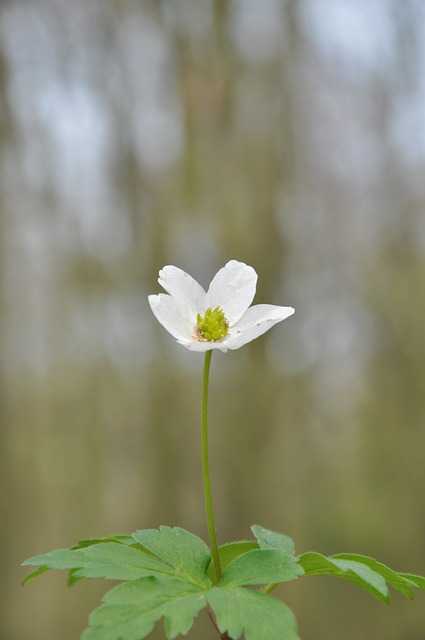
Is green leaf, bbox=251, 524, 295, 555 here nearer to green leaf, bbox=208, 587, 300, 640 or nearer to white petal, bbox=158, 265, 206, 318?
green leaf, bbox=208, 587, 300, 640

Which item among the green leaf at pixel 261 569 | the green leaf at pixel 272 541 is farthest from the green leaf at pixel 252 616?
the green leaf at pixel 272 541

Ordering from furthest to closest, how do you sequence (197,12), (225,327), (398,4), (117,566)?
(197,12) → (398,4) → (225,327) → (117,566)

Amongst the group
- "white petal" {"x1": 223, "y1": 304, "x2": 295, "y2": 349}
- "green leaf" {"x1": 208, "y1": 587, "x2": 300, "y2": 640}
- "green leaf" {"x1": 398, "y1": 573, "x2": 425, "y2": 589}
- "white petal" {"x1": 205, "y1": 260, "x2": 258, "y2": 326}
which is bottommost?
"green leaf" {"x1": 398, "y1": 573, "x2": 425, "y2": 589}

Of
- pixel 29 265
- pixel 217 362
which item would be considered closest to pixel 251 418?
pixel 217 362

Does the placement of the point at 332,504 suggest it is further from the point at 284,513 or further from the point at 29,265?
the point at 29,265

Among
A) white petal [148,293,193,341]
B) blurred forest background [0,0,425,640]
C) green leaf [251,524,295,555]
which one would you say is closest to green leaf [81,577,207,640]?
green leaf [251,524,295,555]

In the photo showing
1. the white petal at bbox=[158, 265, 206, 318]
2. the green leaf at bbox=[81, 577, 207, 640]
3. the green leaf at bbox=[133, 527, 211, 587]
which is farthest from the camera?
the white petal at bbox=[158, 265, 206, 318]

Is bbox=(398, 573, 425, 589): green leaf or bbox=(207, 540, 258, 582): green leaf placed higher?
bbox=(207, 540, 258, 582): green leaf
